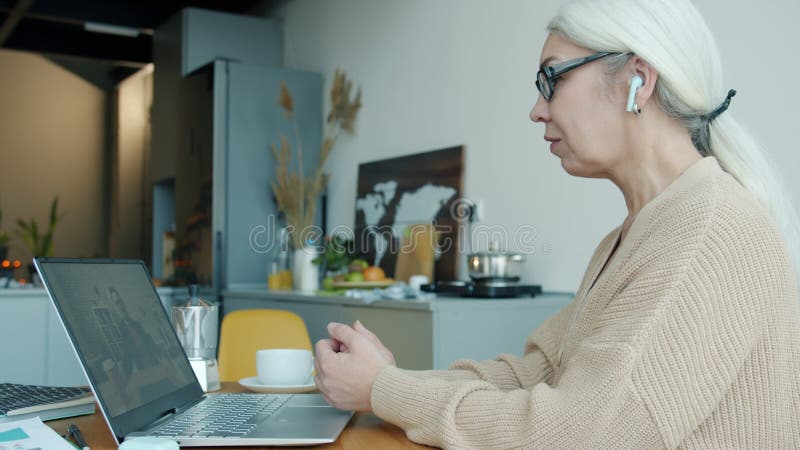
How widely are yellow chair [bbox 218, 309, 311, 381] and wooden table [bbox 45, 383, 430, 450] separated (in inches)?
54.6

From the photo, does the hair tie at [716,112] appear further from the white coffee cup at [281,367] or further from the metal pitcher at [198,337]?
the metal pitcher at [198,337]

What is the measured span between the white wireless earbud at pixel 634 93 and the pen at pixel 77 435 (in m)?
0.88

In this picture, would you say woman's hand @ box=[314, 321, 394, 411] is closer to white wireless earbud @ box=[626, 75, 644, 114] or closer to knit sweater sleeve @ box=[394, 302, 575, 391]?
knit sweater sleeve @ box=[394, 302, 575, 391]

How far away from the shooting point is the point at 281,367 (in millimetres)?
1608

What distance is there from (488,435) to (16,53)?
316 inches

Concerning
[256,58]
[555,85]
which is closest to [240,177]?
[256,58]

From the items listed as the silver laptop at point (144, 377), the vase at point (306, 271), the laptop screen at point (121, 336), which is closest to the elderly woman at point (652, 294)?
the silver laptop at point (144, 377)

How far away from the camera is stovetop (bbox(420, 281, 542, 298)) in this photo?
3.01 metres

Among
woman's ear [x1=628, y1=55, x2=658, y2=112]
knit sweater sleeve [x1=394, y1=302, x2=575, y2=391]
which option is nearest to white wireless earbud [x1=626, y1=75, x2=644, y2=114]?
woman's ear [x1=628, y1=55, x2=658, y2=112]

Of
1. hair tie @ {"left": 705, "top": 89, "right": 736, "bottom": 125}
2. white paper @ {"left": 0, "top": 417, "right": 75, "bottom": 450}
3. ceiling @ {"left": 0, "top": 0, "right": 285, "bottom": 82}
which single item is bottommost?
white paper @ {"left": 0, "top": 417, "right": 75, "bottom": 450}

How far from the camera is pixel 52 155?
791 centimetres

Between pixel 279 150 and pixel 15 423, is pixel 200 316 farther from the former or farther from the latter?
pixel 279 150

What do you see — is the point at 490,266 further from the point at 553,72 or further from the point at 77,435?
the point at 77,435

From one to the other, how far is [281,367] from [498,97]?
6.97 feet
